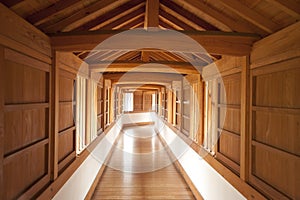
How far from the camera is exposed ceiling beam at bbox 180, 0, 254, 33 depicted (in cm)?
212

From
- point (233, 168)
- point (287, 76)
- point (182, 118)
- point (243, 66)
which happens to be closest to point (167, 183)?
point (182, 118)

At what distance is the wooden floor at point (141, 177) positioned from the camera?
4.23m

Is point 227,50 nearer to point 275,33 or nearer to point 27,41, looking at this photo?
point 275,33

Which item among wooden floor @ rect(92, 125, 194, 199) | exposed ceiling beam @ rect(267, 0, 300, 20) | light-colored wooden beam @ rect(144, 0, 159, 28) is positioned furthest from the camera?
wooden floor @ rect(92, 125, 194, 199)

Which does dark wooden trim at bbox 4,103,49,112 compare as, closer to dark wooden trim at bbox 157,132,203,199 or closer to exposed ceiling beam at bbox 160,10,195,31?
exposed ceiling beam at bbox 160,10,195,31

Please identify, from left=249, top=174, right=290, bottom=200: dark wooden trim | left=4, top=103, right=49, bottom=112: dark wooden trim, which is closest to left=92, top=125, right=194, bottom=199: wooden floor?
left=249, top=174, right=290, bottom=200: dark wooden trim

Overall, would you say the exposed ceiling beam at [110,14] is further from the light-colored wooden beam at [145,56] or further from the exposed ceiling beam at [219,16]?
the light-colored wooden beam at [145,56]

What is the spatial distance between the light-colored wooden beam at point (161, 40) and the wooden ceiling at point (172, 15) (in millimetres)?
10

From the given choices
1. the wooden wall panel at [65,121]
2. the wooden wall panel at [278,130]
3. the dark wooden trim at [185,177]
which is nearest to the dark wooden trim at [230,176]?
the wooden wall panel at [278,130]

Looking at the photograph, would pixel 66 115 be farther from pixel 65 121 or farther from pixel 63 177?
pixel 63 177

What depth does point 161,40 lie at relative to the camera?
7.35ft

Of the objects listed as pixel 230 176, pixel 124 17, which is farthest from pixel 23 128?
pixel 230 176

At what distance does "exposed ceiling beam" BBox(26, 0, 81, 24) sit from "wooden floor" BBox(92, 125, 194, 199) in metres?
3.17

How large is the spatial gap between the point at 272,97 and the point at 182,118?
3.87 meters
